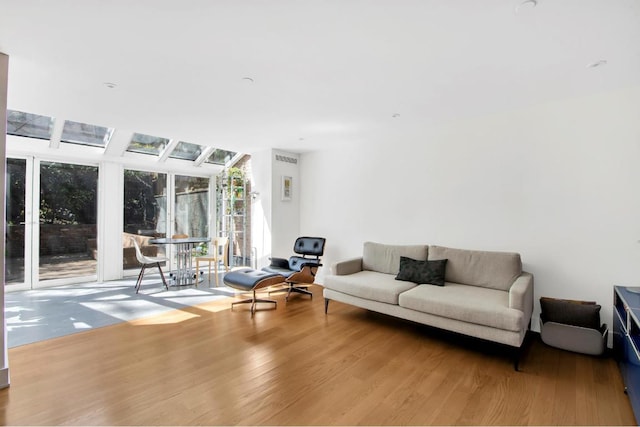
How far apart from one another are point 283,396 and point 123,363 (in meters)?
1.50

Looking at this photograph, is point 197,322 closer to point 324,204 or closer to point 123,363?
point 123,363

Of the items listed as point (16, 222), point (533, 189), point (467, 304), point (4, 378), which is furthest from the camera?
point (16, 222)

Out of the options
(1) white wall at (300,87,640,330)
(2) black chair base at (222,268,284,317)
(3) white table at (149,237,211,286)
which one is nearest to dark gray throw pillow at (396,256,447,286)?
(1) white wall at (300,87,640,330)

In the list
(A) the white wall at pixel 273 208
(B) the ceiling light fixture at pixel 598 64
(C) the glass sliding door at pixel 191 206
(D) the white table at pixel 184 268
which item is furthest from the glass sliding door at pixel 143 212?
(B) the ceiling light fixture at pixel 598 64

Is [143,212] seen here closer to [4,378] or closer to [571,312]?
[4,378]

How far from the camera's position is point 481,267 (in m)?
3.46

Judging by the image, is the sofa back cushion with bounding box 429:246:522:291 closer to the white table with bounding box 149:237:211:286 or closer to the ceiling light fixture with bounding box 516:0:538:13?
the ceiling light fixture with bounding box 516:0:538:13

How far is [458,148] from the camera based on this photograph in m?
3.94

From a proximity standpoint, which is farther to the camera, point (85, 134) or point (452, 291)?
point (85, 134)

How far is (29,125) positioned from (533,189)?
22.9 ft

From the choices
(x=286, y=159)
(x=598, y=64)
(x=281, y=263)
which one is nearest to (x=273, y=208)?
(x=286, y=159)

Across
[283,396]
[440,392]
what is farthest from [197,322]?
[440,392]

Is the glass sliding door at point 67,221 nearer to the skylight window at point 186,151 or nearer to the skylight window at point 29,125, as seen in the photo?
the skylight window at point 29,125

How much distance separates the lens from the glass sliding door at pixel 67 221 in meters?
5.03
